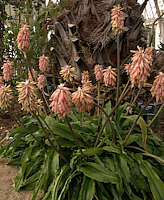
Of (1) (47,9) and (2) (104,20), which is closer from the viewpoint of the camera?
(2) (104,20)

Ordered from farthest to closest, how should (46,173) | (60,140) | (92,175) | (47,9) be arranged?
(47,9) → (60,140) → (46,173) → (92,175)

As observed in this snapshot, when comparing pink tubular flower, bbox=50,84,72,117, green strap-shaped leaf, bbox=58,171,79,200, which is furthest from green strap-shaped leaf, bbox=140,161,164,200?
pink tubular flower, bbox=50,84,72,117

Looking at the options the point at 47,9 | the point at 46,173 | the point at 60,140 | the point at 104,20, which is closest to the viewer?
the point at 46,173

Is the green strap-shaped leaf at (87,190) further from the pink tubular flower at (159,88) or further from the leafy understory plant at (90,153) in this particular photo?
the pink tubular flower at (159,88)

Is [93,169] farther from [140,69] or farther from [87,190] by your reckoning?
[140,69]

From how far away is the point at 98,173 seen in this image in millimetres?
2096

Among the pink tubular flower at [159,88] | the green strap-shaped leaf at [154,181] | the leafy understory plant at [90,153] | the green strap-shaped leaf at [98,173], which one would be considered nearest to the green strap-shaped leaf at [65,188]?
the leafy understory plant at [90,153]

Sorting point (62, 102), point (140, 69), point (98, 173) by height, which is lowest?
point (98, 173)

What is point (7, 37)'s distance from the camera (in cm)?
466

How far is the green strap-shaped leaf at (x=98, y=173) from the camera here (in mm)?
2033

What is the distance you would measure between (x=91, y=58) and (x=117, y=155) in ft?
8.53

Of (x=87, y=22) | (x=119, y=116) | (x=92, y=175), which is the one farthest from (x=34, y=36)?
(x=92, y=175)

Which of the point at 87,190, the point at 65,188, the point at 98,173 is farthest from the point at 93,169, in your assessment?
the point at 65,188

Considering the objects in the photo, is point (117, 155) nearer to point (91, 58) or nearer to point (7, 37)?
point (91, 58)
